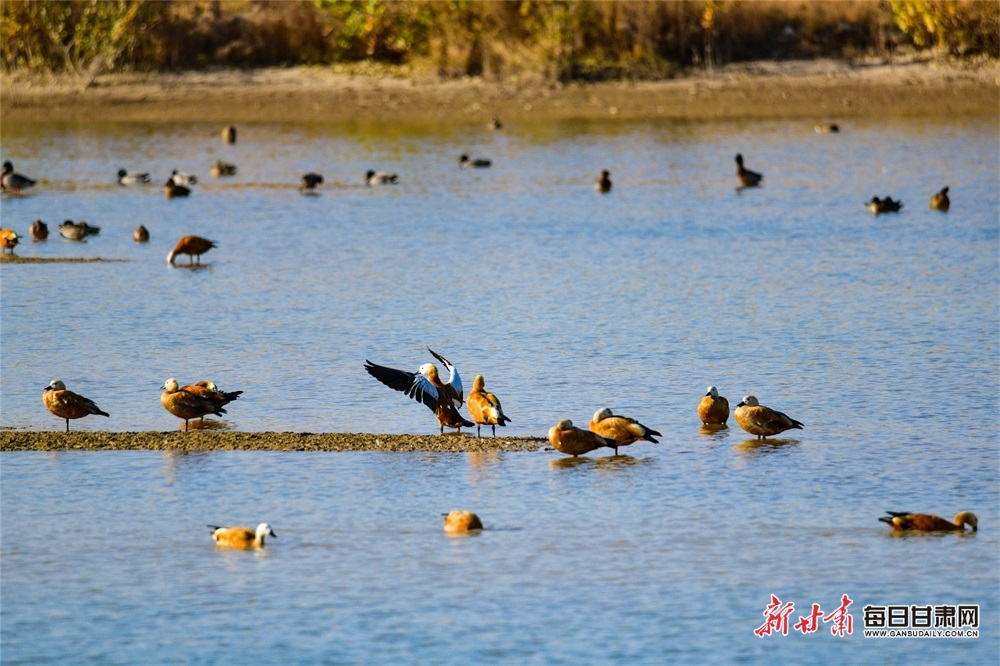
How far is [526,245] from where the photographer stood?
84.5 feet

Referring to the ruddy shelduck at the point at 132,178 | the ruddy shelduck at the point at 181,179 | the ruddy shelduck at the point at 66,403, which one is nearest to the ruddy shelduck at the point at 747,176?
the ruddy shelduck at the point at 181,179

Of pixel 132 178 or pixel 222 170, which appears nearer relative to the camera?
pixel 132 178

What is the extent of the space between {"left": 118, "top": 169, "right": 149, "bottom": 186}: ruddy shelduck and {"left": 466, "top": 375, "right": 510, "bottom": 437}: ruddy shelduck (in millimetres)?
20895

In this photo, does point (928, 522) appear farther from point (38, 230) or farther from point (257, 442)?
point (38, 230)

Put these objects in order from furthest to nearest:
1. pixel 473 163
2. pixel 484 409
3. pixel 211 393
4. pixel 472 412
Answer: pixel 473 163
pixel 211 393
pixel 472 412
pixel 484 409

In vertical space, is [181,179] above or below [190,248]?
above

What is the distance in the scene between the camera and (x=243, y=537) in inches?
428

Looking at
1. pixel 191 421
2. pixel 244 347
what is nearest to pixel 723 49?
pixel 244 347

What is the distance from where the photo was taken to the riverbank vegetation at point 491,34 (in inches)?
1662

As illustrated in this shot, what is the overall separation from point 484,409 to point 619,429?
124 centimetres

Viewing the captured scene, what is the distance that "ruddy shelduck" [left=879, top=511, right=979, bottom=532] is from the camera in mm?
10945

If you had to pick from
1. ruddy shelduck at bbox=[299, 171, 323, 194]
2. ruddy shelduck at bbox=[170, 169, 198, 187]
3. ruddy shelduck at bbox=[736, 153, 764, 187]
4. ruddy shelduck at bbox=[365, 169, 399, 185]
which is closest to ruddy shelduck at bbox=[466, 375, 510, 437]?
ruddy shelduck at bbox=[299, 171, 323, 194]

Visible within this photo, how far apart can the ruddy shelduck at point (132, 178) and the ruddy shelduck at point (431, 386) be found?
2078 centimetres

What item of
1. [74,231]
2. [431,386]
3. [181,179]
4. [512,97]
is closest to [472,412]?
[431,386]
